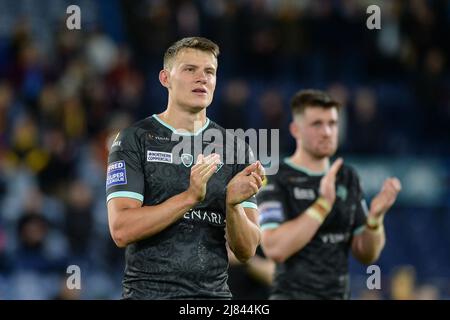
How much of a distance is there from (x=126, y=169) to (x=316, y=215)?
205 cm

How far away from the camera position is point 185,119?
512cm

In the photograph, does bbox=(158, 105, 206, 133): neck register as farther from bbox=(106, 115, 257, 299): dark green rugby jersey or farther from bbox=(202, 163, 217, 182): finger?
bbox=(202, 163, 217, 182): finger

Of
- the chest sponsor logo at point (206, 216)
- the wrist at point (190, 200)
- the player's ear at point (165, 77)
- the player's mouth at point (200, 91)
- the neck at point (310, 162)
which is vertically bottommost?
the chest sponsor logo at point (206, 216)

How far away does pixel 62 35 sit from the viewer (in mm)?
14023

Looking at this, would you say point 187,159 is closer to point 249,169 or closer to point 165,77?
point 249,169

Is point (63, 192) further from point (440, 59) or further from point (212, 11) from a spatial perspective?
point (440, 59)

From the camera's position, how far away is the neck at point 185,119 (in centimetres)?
512

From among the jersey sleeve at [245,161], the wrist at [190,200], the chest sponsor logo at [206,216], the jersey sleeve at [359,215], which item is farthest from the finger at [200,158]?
the jersey sleeve at [359,215]

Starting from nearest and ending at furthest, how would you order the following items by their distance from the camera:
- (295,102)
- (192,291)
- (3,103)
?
(192,291) → (295,102) → (3,103)

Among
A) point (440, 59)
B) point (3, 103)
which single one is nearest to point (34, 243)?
point (3, 103)

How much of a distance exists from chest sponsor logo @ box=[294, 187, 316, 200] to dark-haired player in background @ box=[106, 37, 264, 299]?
5.98 ft

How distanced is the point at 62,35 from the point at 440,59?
18.0ft

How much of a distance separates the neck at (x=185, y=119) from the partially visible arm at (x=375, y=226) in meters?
2.02

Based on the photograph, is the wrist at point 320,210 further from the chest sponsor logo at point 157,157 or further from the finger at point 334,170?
the chest sponsor logo at point 157,157
